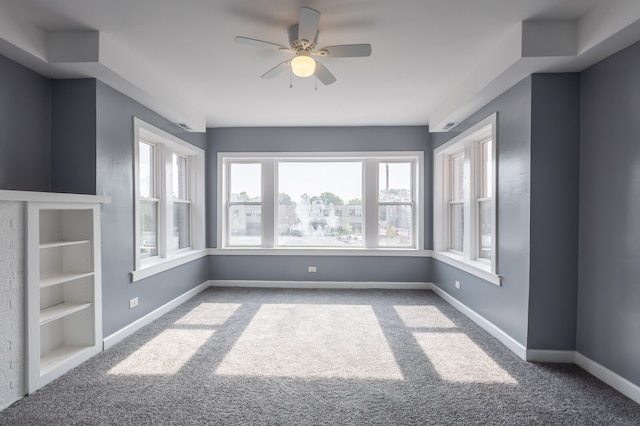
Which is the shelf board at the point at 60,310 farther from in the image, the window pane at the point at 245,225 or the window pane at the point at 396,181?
the window pane at the point at 396,181

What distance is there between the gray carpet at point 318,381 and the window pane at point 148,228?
0.91 m

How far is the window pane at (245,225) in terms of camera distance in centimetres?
545

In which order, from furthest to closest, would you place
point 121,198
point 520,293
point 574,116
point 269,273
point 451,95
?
point 269,273 → point 451,95 → point 121,198 → point 520,293 → point 574,116

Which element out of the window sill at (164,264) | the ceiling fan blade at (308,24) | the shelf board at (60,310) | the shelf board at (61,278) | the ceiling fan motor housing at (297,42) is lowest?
the shelf board at (60,310)

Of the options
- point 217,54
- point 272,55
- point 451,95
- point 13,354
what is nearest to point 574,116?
point 451,95

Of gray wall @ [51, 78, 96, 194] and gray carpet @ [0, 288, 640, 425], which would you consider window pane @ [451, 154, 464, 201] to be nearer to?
gray carpet @ [0, 288, 640, 425]

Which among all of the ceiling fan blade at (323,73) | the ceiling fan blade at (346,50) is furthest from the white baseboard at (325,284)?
the ceiling fan blade at (346,50)

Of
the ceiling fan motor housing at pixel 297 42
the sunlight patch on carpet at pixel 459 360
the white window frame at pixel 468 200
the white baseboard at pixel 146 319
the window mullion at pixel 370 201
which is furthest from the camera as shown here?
the window mullion at pixel 370 201

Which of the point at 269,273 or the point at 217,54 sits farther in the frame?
the point at 269,273

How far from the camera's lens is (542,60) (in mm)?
2467

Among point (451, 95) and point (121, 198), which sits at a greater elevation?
point (451, 95)

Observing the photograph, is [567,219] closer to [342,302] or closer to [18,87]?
[342,302]

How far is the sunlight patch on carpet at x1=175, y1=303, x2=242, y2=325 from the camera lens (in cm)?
368

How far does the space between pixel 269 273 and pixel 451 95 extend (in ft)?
12.0
